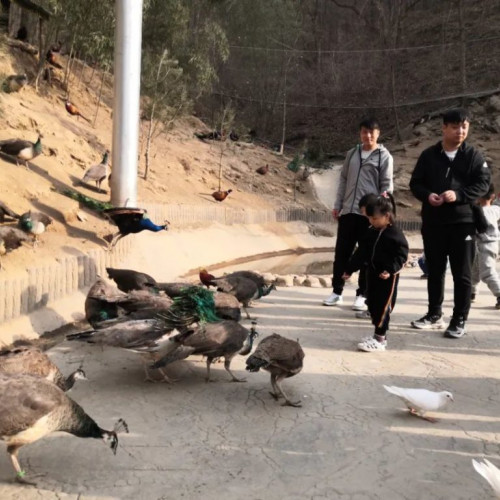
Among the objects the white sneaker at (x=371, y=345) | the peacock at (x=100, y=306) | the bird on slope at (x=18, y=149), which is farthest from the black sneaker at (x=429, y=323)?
the bird on slope at (x=18, y=149)

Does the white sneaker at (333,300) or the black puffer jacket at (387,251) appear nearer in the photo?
the black puffer jacket at (387,251)

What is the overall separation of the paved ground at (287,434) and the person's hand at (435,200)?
124 centimetres

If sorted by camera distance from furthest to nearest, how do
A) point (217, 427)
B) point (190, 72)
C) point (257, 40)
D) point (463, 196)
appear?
point (257, 40) → point (190, 72) → point (463, 196) → point (217, 427)

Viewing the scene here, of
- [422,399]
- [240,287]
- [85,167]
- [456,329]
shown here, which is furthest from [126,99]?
[422,399]

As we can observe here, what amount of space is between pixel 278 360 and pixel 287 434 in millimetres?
553

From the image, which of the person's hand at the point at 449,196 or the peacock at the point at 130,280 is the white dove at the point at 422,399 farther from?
the peacock at the point at 130,280

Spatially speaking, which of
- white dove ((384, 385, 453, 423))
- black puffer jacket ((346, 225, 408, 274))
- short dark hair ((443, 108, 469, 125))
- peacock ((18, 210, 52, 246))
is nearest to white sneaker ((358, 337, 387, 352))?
black puffer jacket ((346, 225, 408, 274))

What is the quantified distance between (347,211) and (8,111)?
7.43 meters

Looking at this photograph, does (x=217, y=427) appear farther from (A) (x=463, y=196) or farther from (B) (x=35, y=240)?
(B) (x=35, y=240)

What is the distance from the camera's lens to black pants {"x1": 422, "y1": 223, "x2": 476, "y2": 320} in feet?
15.3

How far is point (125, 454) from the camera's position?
280cm

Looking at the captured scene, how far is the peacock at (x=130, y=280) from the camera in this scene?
19.0ft

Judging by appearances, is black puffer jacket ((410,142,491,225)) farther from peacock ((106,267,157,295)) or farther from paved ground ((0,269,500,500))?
peacock ((106,267,157,295))

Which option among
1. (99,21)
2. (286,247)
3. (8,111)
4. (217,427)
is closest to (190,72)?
Result: (99,21)
